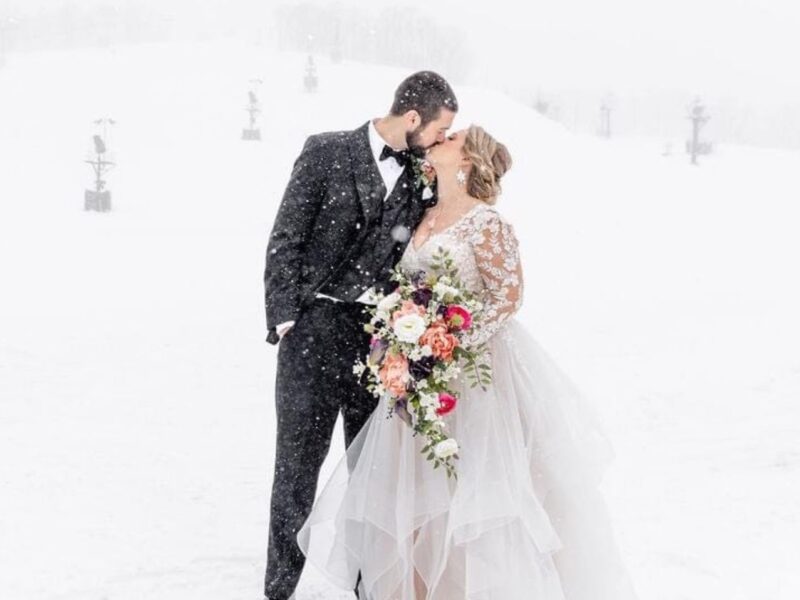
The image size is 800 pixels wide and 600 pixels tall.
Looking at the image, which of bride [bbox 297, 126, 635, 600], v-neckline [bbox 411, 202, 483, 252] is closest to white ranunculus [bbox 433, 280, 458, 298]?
bride [bbox 297, 126, 635, 600]

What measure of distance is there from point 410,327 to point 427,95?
44.6 inches

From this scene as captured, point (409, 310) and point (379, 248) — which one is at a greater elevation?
point (379, 248)

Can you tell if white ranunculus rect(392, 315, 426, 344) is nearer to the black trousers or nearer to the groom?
the groom

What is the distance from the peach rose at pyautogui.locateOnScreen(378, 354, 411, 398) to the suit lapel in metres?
0.77

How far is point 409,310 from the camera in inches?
138

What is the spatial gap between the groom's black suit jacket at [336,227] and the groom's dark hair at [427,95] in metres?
0.29

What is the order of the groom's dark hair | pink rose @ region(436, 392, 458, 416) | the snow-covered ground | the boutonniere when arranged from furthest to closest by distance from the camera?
1. the snow-covered ground
2. the boutonniere
3. the groom's dark hair
4. pink rose @ region(436, 392, 458, 416)

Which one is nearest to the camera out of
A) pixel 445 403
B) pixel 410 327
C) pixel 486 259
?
pixel 410 327

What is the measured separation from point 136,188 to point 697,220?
15765mm

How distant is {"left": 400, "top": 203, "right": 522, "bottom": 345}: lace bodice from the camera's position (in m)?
3.70

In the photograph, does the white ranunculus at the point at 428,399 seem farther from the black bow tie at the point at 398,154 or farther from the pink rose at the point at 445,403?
the black bow tie at the point at 398,154

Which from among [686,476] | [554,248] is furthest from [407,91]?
[554,248]

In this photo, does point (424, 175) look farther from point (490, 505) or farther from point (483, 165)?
point (490, 505)

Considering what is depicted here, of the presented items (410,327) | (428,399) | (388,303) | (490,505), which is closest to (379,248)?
(388,303)
